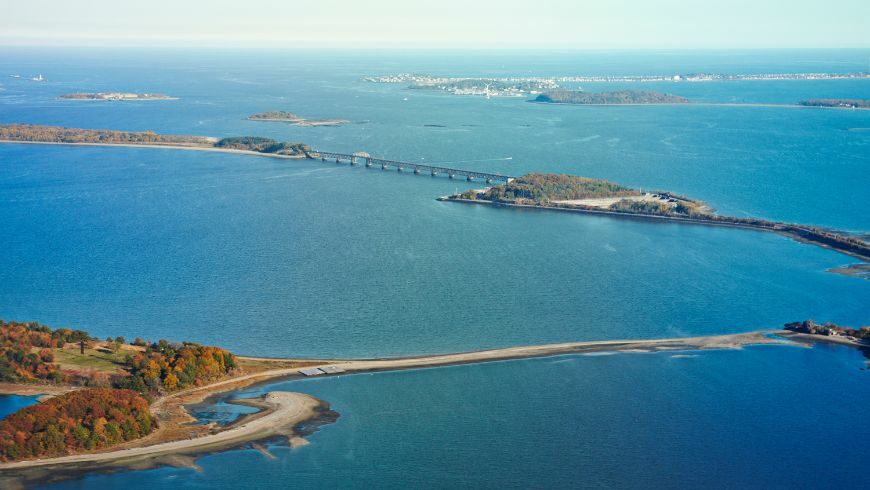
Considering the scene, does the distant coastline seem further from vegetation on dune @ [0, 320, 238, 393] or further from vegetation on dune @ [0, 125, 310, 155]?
vegetation on dune @ [0, 320, 238, 393]

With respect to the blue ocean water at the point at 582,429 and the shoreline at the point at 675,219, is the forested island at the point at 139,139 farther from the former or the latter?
the blue ocean water at the point at 582,429

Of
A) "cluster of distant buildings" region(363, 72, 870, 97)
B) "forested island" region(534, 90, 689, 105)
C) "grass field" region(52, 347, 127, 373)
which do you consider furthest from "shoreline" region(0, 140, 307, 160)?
"cluster of distant buildings" region(363, 72, 870, 97)

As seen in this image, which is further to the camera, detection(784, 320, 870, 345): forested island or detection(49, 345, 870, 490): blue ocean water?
detection(784, 320, 870, 345): forested island

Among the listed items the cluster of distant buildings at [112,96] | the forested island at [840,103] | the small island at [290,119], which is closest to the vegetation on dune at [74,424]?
the small island at [290,119]

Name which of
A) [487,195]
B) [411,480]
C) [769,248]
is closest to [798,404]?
[411,480]

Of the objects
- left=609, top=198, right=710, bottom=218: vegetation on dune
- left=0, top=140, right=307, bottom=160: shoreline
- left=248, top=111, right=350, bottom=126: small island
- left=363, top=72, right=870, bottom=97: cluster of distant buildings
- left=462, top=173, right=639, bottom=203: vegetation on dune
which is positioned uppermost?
left=363, top=72, right=870, bottom=97: cluster of distant buildings

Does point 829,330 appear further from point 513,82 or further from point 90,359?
point 513,82
